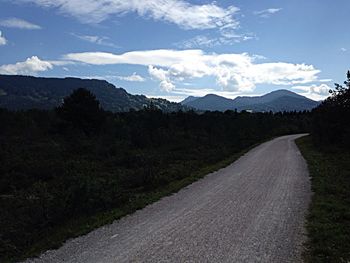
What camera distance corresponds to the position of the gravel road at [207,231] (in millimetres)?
6809

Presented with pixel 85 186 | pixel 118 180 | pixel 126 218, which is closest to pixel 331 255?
pixel 126 218

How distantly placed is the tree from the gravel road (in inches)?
1358

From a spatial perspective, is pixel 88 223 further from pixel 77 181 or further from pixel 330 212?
pixel 330 212

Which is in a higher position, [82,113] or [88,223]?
[82,113]

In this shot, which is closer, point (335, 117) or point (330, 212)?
point (330, 212)

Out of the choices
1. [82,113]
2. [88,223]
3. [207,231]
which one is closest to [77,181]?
[88,223]

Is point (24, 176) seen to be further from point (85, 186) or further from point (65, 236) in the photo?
point (65, 236)

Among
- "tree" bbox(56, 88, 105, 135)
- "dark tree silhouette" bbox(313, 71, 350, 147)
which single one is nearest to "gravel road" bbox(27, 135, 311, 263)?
"dark tree silhouette" bbox(313, 71, 350, 147)

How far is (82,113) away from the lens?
1802 inches

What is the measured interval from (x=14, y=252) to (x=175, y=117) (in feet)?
200

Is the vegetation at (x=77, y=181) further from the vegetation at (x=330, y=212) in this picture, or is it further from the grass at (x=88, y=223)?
the vegetation at (x=330, y=212)

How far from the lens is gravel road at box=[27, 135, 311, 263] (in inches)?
268

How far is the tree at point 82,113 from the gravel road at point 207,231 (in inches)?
1358

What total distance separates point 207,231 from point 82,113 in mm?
39720
